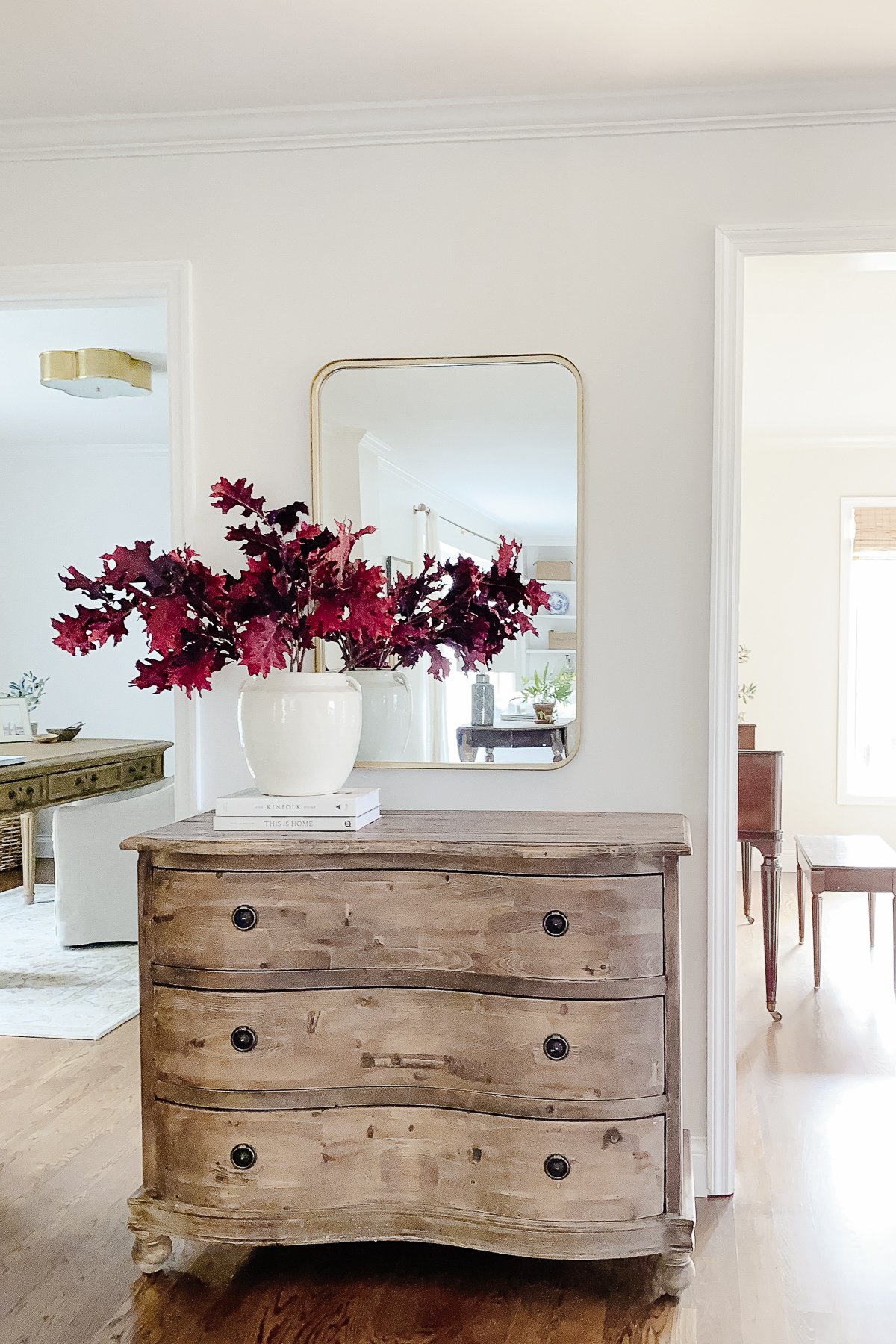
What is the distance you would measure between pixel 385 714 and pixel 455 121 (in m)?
1.40

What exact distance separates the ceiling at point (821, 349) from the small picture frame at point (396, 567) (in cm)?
105

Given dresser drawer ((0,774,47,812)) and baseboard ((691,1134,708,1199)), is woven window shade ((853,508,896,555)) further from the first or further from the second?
baseboard ((691,1134,708,1199))

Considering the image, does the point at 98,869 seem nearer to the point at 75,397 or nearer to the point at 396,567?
the point at 75,397

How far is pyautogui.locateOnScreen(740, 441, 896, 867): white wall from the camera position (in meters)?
6.96

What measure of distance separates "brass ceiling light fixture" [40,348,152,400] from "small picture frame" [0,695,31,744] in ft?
6.40

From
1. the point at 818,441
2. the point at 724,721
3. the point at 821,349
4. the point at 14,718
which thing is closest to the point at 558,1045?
the point at 724,721

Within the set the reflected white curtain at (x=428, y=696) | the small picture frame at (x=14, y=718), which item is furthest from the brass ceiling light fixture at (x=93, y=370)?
the reflected white curtain at (x=428, y=696)

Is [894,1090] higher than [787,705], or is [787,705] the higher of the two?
[787,705]

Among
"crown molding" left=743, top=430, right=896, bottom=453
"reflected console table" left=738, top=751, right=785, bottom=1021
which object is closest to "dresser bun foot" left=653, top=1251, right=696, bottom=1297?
"reflected console table" left=738, top=751, right=785, bottom=1021

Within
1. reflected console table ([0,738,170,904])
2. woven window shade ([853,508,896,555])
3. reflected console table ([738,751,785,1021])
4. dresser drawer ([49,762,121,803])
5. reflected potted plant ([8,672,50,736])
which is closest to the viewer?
reflected console table ([738,751,785,1021])

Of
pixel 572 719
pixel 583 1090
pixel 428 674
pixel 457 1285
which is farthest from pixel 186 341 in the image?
pixel 457 1285

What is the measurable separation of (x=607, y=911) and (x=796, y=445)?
17.7 feet

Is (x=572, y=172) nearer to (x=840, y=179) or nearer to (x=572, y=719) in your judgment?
(x=840, y=179)

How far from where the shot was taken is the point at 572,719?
274 cm
